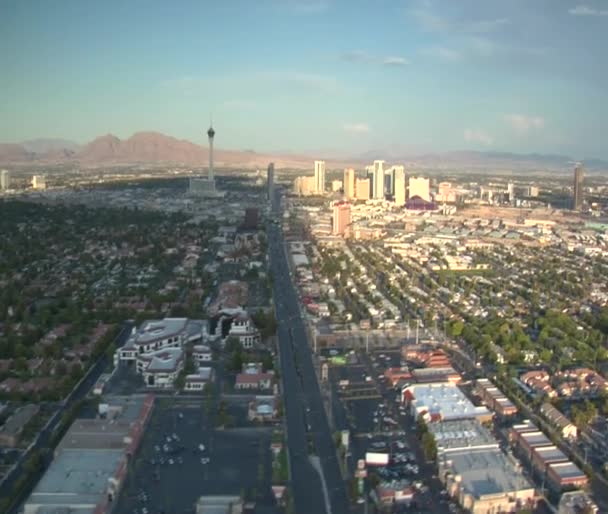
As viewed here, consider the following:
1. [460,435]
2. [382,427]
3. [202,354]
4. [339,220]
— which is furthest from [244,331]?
[339,220]

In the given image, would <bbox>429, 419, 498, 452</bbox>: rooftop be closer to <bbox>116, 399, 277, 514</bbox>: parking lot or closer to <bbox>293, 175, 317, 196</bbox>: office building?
<bbox>116, 399, 277, 514</bbox>: parking lot

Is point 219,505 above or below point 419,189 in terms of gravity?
below

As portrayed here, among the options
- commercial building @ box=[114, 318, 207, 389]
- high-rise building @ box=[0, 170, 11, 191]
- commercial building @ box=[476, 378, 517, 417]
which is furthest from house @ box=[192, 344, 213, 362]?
high-rise building @ box=[0, 170, 11, 191]

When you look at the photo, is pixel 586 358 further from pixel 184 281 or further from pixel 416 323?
pixel 184 281

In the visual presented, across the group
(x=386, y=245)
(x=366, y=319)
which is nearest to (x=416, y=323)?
(x=366, y=319)

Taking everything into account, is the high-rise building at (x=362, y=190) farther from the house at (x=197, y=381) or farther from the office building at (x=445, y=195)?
the house at (x=197, y=381)

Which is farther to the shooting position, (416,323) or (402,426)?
(416,323)

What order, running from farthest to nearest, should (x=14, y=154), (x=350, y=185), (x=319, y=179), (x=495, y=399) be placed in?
(x=14, y=154) < (x=319, y=179) < (x=350, y=185) < (x=495, y=399)

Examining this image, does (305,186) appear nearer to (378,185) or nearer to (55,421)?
(378,185)
